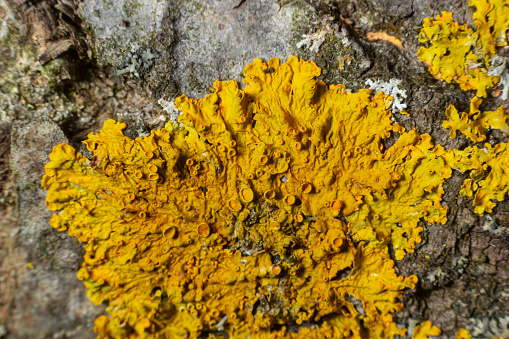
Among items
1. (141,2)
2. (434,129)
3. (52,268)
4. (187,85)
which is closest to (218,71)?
(187,85)

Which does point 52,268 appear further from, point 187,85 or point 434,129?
point 434,129

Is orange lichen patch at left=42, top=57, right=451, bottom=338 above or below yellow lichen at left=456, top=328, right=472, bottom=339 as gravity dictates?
above

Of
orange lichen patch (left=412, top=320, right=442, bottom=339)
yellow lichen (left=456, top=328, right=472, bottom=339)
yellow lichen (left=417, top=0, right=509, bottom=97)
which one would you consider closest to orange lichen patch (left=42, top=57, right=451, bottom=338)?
orange lichen patch (left=412, top=320, right=442, bottom=339)

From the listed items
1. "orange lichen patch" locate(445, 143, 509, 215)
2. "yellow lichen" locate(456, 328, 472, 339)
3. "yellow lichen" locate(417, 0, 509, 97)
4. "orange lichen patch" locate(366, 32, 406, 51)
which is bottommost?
"yellow lichen" locate(456, 328, 472, 339)

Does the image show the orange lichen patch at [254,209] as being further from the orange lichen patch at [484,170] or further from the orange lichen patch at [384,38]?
the orange lichen patch at [384,38]

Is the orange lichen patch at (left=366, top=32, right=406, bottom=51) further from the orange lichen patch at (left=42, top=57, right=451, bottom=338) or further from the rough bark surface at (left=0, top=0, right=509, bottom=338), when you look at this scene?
the orange lichen patch at (left=42, top=57, right=451, bottom=338)

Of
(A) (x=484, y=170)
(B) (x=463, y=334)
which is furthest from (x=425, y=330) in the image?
(A) (x=484, y=170)
